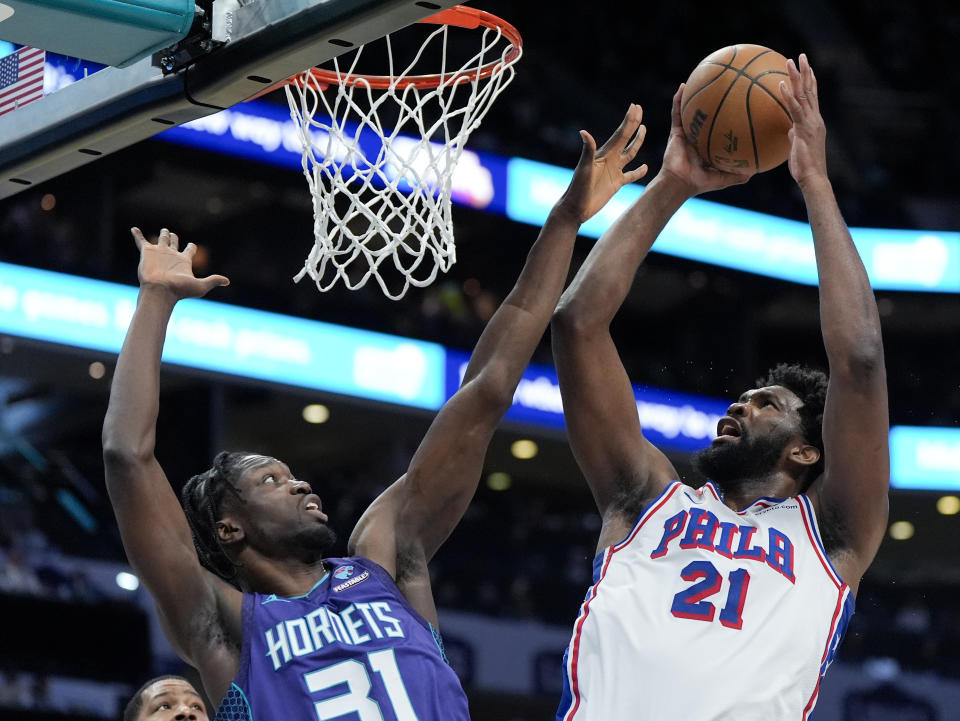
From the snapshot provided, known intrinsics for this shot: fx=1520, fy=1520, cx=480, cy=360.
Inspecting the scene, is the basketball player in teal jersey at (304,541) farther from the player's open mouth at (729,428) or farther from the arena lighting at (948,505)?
A: the arena lighting at (948,505)

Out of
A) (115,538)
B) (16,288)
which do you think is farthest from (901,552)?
(16,288)

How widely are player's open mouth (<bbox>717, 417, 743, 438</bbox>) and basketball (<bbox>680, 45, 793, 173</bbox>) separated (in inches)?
23.4

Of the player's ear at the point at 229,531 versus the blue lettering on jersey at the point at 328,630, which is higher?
the player's ear at the point at 229,531

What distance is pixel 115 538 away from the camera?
9875mm

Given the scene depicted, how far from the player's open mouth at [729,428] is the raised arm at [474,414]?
484 millimetres

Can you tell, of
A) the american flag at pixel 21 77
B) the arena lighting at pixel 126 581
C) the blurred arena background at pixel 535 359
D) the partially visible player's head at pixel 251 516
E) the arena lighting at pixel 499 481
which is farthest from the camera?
the arena lighting at pixel 499 481

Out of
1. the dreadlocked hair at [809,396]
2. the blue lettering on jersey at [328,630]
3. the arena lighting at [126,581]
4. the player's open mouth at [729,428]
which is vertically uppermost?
the dreadlocked hair at [809,396]

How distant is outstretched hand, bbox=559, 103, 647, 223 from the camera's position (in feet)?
11.9

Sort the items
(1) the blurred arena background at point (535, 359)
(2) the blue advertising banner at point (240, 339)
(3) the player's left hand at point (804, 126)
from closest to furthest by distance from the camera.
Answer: (3) the player's left hand at point (804, 126) → (2) the blue advertising banner at point (240, 339) → (1) the blurred arena background at point (535, 359)

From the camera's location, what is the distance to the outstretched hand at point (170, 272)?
3.41m

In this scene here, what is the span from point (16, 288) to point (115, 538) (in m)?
2.07

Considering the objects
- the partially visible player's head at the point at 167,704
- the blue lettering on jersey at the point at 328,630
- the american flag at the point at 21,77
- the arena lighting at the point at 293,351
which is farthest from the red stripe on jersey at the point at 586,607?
the arena lighting at the point at 293,351

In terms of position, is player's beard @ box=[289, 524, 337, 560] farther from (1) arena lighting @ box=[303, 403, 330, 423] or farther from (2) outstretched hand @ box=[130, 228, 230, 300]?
(1) arena lighting @ box=[303, 403, 330, 423]

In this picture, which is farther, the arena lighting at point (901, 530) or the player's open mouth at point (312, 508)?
the arena lighting at point (901, 530)
